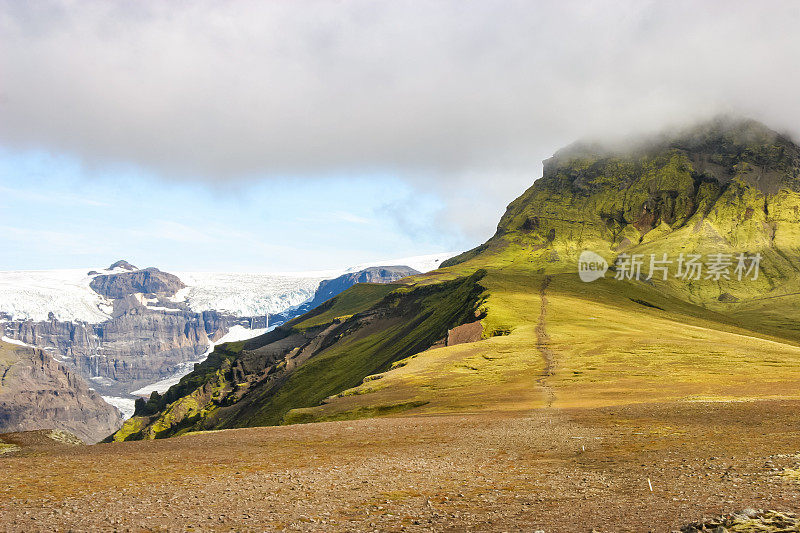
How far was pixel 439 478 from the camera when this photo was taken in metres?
27.0

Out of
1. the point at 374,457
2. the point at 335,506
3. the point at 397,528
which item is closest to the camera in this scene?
the point at 397,528

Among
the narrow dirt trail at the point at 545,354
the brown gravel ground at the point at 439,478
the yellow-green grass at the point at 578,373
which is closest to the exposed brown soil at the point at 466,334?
the yellow-green grass at the point at 578,373

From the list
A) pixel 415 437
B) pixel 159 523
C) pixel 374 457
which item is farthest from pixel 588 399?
pixel 159 523

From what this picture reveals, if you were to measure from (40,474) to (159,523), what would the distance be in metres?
13.3

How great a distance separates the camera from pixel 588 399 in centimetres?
5691

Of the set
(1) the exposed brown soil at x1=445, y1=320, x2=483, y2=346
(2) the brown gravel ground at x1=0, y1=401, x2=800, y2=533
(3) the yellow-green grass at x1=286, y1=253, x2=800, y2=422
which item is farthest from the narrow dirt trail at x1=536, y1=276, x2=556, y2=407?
(2) the brown gravel ground at x1=0, y1=401, x2=800, y2=533

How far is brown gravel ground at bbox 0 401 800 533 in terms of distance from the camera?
19578 millimetres

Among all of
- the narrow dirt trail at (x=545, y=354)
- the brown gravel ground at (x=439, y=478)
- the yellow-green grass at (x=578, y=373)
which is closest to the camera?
the brown gravel ground at (x=439, y=478)

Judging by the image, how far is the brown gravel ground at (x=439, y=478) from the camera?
1958 centimetres

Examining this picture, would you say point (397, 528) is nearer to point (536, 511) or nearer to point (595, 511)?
point (536, 511)

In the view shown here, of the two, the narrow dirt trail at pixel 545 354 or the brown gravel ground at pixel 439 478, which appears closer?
the brown gravel ground at pixel 439 478

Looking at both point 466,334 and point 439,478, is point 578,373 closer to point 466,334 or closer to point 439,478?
point 466,334

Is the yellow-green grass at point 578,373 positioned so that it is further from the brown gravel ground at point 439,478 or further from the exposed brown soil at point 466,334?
the brown gravel ground at point 439,478

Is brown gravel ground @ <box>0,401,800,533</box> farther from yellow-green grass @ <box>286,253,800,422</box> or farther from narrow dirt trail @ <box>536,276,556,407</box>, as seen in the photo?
narrow dirt trail @ <box>536,276,556,407</box>
